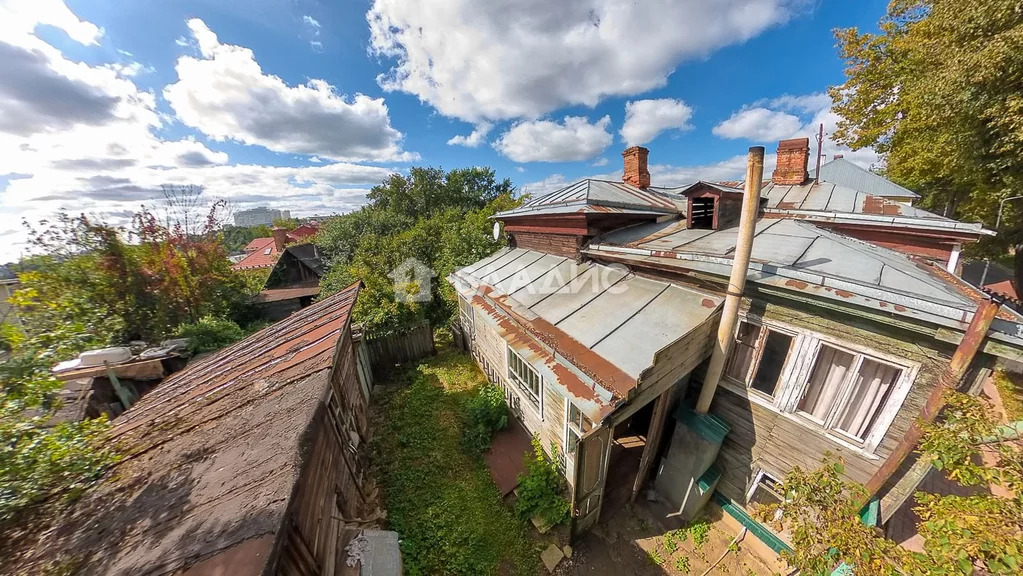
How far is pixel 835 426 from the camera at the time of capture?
14.7ft

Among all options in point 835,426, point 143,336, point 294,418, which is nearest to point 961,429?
point 835,426

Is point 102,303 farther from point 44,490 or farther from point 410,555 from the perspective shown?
point 410,555

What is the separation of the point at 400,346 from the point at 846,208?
45.5ft

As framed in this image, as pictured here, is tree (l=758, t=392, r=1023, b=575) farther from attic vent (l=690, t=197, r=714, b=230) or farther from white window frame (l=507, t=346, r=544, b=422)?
attic vent (l=690, t=197, r=714, b=230)

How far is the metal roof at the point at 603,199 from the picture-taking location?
761 centimetres

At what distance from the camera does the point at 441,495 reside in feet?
20.6

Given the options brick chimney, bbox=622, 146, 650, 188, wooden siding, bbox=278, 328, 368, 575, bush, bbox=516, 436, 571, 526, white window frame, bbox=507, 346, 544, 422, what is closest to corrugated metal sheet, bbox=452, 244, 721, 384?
white window frame, bbox=507, 346, 544, 422

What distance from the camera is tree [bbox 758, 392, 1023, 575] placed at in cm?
218

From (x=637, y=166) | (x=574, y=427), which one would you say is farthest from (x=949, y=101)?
(x=574, y=427)

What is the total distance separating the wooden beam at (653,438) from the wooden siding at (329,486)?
5.30 metres

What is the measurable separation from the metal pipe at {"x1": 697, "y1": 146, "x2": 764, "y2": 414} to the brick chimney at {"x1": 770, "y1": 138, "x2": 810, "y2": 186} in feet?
23.8

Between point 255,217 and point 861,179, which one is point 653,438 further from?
point 255,217

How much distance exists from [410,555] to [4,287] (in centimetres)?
2659

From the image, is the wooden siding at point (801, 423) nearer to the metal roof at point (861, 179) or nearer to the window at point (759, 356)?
the window at point (759, 356)
